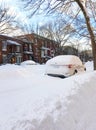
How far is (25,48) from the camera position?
73.2 m

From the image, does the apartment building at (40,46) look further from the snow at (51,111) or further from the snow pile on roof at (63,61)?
the snow at (51,111)

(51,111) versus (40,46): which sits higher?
(40,46)

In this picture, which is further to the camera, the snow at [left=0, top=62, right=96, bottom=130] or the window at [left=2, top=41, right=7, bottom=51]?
the window at [left=2, top=41, right=7, bottom=51]

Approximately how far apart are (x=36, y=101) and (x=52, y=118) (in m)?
0.91

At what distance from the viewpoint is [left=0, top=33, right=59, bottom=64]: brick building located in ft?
201

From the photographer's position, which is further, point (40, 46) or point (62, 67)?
point (40, 46)

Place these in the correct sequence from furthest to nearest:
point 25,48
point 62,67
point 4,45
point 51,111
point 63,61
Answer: point 25,48 → point 4,45 → point 63,61 → point 62,67 → point 51,111

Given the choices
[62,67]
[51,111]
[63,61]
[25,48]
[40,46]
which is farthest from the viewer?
[40,46]

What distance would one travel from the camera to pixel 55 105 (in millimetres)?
5621

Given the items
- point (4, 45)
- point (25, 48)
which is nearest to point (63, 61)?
point (4, 45)

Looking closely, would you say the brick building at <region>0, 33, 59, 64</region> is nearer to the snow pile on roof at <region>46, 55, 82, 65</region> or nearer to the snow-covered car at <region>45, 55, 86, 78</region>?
the snow pile on roof at <region>46, 55, 82, 65</region>

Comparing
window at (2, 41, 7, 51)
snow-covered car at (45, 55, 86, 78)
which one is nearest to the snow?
snow-covered car at (45, 55, 86, 78)

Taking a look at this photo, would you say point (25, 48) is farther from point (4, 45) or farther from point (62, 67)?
point (62, 67)

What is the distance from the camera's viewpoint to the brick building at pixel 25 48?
6128cm
